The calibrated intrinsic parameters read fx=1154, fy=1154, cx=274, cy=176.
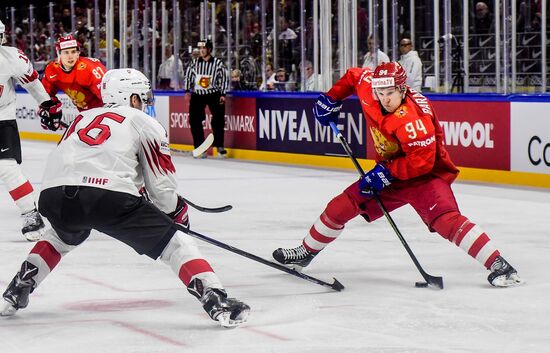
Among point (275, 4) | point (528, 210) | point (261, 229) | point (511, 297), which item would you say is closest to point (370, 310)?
point (511, 297)

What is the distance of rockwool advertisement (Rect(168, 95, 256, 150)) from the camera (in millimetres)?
13359

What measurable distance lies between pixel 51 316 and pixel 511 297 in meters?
1.88

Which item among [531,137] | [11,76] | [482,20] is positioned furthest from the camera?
[482,20]

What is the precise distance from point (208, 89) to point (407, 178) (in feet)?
27.9

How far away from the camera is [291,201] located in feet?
29.0

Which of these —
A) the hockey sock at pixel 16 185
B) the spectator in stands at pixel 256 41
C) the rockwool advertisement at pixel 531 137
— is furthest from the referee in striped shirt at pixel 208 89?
the hockey sock at pixel 16 185

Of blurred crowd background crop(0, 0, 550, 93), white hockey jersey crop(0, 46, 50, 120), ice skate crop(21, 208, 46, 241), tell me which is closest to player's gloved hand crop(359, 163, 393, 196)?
ice skate crop(21, 208, 46, 241)

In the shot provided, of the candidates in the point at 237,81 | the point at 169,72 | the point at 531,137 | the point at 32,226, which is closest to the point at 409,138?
the point at 32,226

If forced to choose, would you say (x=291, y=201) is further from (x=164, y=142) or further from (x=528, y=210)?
(x=164, y=142)

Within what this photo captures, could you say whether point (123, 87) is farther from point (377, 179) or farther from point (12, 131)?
point (12, 131)

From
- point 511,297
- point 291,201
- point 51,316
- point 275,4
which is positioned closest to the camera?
point 51,316

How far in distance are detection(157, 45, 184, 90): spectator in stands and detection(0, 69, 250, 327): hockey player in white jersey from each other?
436 inches

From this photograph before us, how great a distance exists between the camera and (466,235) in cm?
504

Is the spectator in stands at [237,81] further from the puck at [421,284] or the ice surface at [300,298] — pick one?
the puck at [421,284]
